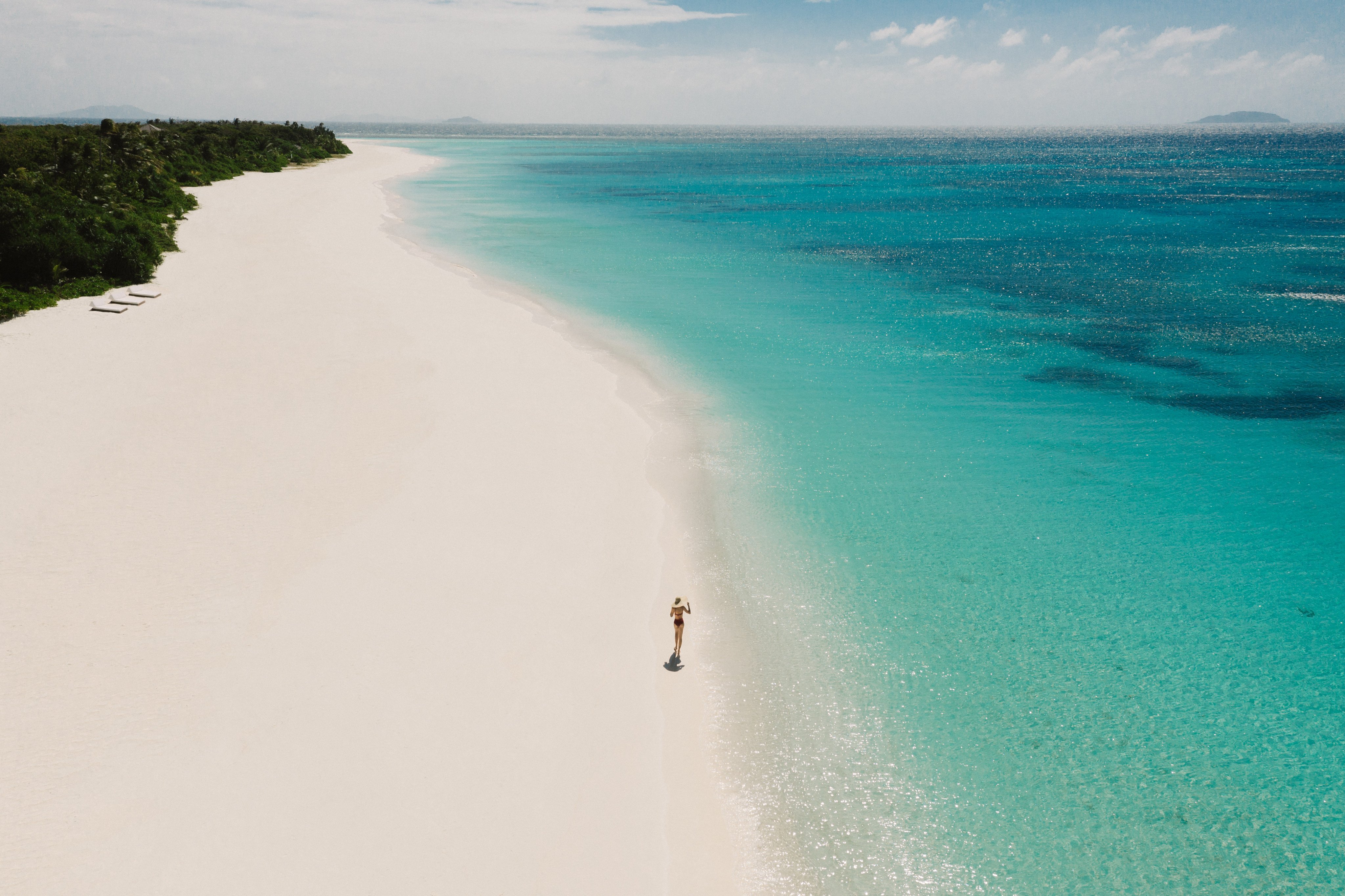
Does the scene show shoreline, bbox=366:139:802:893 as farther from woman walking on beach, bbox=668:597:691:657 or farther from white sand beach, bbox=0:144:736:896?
woman walking on beach, bbox=668:597:691:657

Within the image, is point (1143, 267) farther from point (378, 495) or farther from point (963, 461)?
point (378, 495)

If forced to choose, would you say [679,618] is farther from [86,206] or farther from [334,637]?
[86,206]

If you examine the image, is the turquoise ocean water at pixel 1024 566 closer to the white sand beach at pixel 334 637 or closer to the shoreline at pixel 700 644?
the shoreline at pixel 700 644

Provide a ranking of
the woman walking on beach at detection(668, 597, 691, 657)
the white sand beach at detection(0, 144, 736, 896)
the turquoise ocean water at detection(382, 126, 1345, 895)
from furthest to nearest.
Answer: the woman walking on beach at detection(668, 597, 691, 657), the turquoise ocean water at detection(382, 126, 1345, 895), the white sand beach at detection(0, 144, 736, 896)

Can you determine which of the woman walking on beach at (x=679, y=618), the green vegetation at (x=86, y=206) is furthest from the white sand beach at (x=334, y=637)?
the green vegetation at (x=86, y=206)

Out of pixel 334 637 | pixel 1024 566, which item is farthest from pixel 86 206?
pixel 1024 566

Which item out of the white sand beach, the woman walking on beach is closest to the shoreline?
the white sand beach
